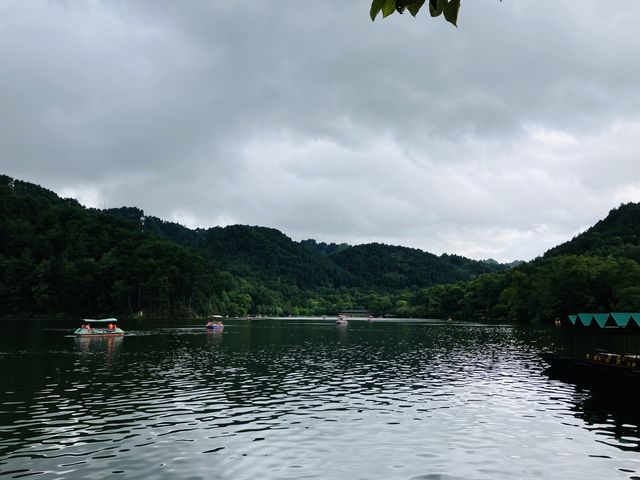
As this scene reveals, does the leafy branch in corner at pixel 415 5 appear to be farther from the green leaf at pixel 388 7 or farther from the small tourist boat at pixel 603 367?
the small tourist boat at pixel 603 367

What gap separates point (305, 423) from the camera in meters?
29.1

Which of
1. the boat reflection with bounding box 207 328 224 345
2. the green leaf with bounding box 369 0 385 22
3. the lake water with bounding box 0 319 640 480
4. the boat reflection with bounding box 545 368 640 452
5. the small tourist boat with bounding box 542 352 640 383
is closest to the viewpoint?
the green leaf with bounding box 369 0 385 22

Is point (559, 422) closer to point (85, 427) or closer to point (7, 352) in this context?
point (85, 427)

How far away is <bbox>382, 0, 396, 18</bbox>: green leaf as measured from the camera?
5.29 m

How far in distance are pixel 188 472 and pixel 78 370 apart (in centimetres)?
3640

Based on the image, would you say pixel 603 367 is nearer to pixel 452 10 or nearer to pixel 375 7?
pixel 452 10

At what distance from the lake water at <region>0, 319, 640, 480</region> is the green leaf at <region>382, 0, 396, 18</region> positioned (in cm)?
1891

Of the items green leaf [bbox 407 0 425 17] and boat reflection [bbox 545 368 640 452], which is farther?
boat reflection [bbox 545 368 640 452]

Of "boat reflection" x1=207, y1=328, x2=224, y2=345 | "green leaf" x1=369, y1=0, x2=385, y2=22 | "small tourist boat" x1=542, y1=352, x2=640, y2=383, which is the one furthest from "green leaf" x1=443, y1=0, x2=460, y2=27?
"boat reflection" x1=207, y1=328, x2=224, y2=345

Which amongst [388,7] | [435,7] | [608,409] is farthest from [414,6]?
[608,409]

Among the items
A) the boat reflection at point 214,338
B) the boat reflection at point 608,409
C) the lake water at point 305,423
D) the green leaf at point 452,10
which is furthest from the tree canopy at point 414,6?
the boat reflection at point 214,338

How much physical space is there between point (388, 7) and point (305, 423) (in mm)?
27146

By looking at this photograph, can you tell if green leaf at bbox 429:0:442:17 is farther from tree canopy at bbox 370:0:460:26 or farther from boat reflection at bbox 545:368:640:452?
boat reflection at bbox 545:368:640:452

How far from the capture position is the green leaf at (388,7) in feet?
17.4
